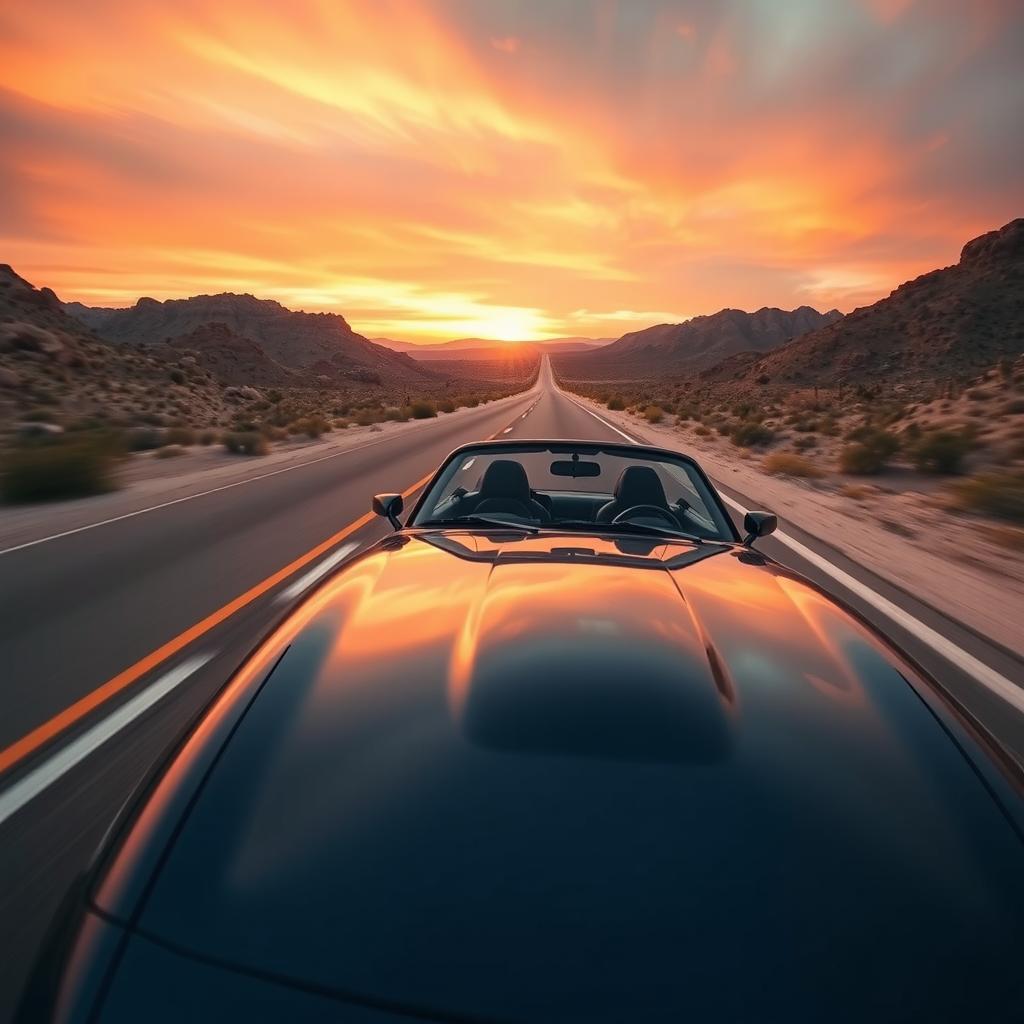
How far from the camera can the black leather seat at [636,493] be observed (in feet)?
12.6

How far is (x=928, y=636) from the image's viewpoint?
532 centimetres

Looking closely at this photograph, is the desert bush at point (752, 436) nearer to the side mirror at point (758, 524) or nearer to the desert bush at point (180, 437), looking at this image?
the desert bush at point (180, 437)

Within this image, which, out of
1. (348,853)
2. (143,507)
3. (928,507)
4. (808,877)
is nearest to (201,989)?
(348,853)

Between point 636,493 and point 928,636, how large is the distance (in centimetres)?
289

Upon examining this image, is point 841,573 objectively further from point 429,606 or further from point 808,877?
point 808,877

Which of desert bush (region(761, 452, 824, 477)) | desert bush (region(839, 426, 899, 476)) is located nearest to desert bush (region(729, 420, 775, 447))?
desert bush (region(761, 452, 824, 477))

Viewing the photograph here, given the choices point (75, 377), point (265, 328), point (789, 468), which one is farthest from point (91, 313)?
point (789, 468)

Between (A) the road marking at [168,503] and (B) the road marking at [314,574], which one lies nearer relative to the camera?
(B) the road marking at [314,574]

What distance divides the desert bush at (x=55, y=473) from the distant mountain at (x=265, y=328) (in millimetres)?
111632

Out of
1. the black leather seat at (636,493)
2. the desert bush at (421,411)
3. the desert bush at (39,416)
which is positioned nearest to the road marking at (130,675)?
the black leather seat at (636,493)

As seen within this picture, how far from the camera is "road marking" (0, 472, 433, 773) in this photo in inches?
137

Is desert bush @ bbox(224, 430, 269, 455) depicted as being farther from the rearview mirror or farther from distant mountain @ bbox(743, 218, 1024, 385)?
distant mountain @ bbox(743, 218, 1024, 385)

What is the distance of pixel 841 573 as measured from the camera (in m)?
7.19

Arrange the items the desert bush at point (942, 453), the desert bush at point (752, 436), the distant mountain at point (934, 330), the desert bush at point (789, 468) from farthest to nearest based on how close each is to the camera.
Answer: the distant mountain at point (934, 330) < the desert bush at point (752, 436) < the desert bush at point (789, 468) < the desert bush at point (942, 453)
